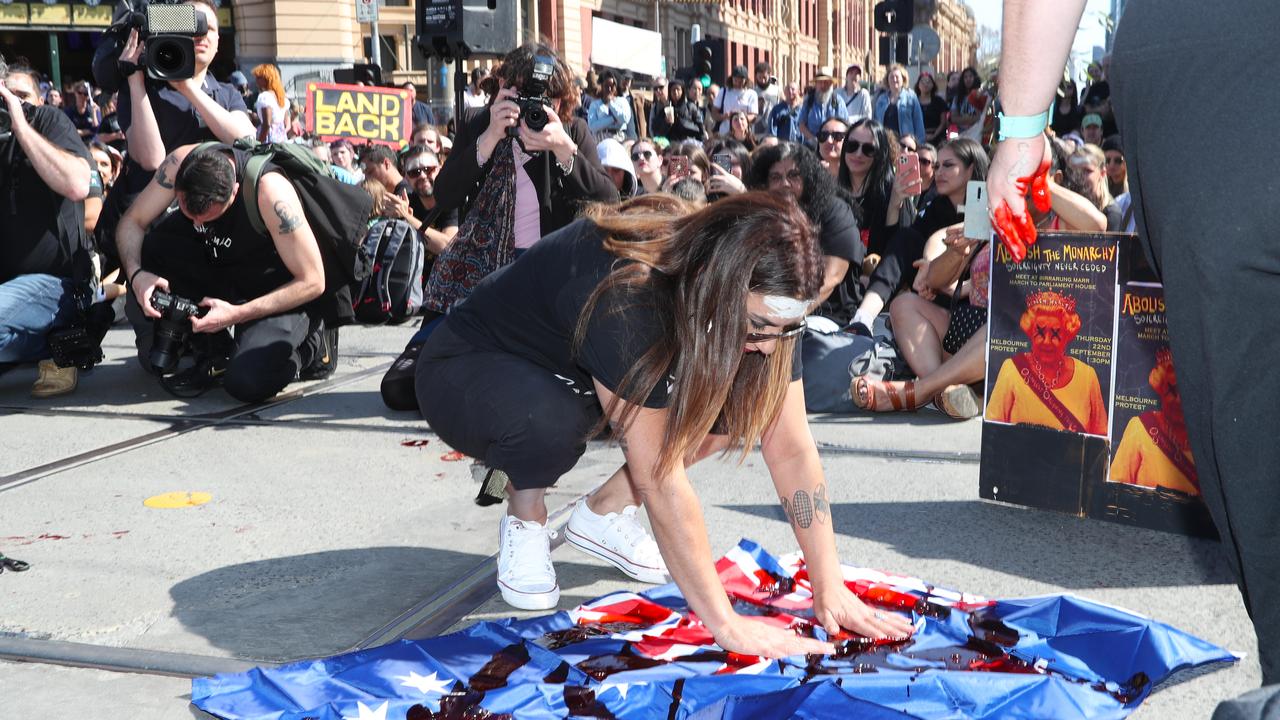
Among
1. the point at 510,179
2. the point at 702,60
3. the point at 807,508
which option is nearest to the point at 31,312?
the point at 510,179

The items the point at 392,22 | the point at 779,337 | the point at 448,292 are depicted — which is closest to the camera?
the point at 779,337

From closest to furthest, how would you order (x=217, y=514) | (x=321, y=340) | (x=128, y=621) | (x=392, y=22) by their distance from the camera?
(x=128, y=621) < (x=217, y=514) < (x=321, y=340) < (x=392, y=22)

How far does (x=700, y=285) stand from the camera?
223cm

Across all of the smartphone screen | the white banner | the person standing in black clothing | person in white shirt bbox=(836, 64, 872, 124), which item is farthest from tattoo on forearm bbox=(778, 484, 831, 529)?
the white banner

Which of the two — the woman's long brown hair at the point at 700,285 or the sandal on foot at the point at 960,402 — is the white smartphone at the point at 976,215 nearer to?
the woman's long brown hair at the point at 700,285

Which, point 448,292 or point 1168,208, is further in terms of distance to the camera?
point 448,292

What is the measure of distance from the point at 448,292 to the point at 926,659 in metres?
2.77

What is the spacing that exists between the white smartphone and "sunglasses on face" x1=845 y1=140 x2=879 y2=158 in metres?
3.88

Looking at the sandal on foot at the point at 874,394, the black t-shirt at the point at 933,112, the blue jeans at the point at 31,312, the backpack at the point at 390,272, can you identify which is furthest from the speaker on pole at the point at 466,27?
the black t-shirt at the point at 933,112

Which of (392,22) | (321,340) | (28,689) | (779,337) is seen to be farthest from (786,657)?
(392,22)

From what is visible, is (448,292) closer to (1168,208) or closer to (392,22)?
(1168,208)

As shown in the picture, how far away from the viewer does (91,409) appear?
5.01 metres

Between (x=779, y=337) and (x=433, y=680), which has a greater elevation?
(x=779, y=337)

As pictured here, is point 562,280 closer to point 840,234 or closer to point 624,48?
point 840,234
